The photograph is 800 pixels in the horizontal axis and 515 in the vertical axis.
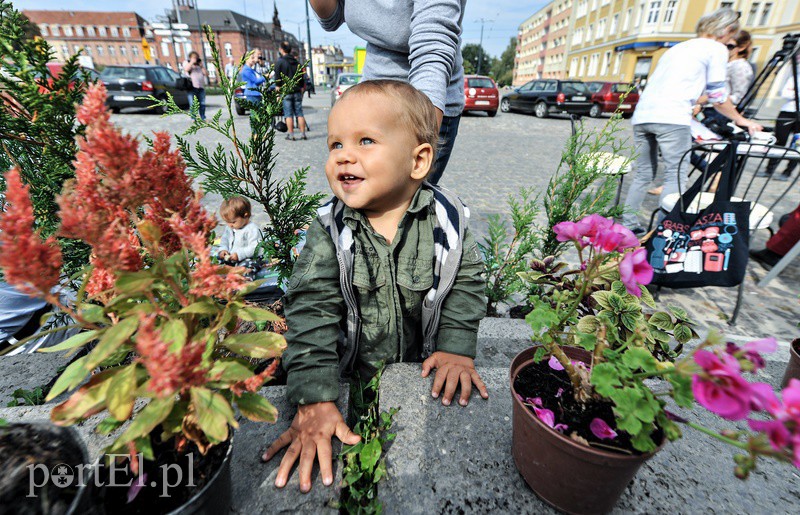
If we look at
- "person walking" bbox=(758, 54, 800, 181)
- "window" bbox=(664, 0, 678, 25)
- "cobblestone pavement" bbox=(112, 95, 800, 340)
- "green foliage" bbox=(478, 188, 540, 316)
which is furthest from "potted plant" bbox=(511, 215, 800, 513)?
"window" bbox=(664, 0, 678, 25)

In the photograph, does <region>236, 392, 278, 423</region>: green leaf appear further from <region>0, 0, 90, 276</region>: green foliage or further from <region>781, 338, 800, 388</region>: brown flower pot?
<region>781, 338, 800, 388</region>: brown flower pot

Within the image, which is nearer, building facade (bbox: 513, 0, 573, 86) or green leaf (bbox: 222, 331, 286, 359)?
green leaf (bbox: 222, 331, 286, 359)

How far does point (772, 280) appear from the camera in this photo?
396cm

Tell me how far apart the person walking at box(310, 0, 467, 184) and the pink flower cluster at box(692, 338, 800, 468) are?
1.53 metres

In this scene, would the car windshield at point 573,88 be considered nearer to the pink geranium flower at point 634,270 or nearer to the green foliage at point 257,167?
the green foliage at point 257,167

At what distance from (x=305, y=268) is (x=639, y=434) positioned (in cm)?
124

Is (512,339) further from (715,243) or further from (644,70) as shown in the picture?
(644,70)

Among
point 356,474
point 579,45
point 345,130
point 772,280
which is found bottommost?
point 772,280

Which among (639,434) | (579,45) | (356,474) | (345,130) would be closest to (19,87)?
(345,130)

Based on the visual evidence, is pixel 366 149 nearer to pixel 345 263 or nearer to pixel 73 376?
pixel 345 263

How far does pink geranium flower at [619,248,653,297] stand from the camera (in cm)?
88

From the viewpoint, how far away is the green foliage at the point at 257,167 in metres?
1.66

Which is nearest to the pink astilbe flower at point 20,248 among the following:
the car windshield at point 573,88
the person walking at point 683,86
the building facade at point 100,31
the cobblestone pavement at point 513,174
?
the cobblestone pavement at point 513,174

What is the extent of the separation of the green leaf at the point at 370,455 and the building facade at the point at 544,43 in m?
64.1
